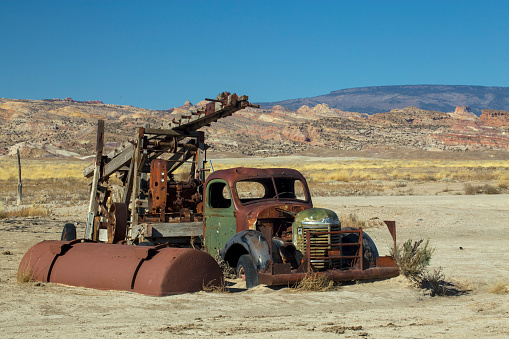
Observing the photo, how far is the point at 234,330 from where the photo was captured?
608cm

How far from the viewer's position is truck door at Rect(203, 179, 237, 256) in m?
9.79

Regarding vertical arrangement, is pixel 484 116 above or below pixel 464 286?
above

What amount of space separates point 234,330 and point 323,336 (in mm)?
912

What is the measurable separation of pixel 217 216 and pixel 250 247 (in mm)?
1772

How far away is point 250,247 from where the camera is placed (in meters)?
8.45

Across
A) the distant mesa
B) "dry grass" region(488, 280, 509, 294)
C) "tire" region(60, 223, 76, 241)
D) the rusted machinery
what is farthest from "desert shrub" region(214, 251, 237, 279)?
the distant mesa

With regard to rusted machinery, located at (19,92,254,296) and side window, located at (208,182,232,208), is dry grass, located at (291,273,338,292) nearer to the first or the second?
rusted machinery, located at (19,92,254,296)

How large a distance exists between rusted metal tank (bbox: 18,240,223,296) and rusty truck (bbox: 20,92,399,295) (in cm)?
2

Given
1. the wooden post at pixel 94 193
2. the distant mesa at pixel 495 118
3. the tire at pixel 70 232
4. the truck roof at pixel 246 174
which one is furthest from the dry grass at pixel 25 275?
the distant mesa at pixel 495 118

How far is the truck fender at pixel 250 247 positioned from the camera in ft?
27.1

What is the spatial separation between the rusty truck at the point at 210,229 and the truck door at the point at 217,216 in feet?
0.06

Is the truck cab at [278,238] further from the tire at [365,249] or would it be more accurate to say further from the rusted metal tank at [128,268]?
the rusted metal tank at [128,268]

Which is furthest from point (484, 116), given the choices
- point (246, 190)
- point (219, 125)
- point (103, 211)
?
point (103, 211)

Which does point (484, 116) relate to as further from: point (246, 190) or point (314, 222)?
point (314, 222)
